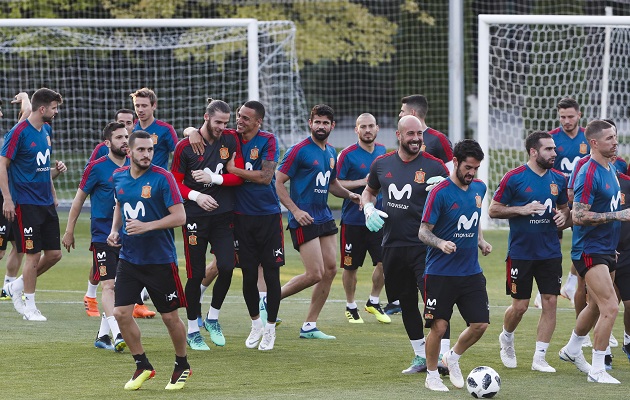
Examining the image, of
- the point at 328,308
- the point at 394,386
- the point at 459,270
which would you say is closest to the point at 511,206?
the point at 459,270

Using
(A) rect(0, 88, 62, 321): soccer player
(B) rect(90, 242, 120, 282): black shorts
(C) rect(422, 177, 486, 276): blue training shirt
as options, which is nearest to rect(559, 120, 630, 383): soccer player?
(C) rect(422, 177, 486, 276): blue training shirt

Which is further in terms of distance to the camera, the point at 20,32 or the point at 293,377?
the point at 20,32

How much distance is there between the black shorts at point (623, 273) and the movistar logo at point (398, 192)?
72.8 inches

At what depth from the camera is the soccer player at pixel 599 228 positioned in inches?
342

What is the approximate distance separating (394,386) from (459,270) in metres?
1.02

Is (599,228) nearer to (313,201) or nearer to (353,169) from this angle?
(313,201)

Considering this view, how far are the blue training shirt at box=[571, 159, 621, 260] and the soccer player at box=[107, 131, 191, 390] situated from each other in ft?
10.3

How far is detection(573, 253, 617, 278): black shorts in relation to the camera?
8797mm

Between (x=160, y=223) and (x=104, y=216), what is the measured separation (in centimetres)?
228

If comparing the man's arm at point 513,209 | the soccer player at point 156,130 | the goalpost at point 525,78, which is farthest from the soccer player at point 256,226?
the goalpost at point 525,78

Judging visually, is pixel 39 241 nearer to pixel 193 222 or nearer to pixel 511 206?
pixel 193 222

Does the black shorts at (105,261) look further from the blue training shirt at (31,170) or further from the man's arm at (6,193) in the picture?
the blue training shirt at (31,170)

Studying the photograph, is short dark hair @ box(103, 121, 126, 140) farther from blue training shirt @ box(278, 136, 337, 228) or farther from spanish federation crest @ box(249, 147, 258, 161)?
blue training shirt @ box(278, 136, 337, 228)

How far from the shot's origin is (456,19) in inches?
846
